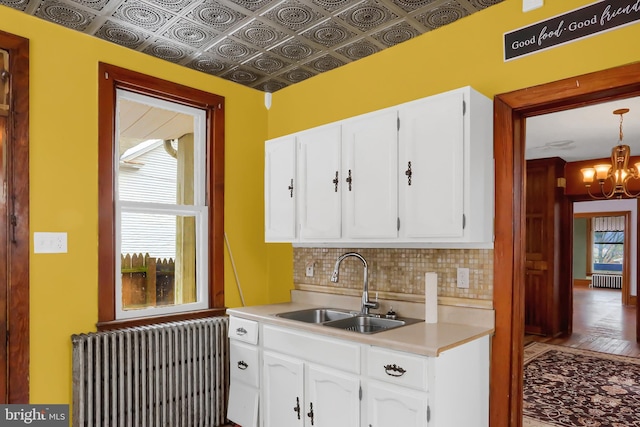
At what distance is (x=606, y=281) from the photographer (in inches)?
507

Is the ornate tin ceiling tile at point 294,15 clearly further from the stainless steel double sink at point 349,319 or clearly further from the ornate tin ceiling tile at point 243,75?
the stainless steel double sink at point 349,319

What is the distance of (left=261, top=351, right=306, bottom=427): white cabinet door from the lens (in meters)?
2.51

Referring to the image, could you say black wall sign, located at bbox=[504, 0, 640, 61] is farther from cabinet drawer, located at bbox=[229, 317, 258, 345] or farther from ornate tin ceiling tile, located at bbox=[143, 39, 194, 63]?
cabinet drawer, located at bbox=[229, 317, 258, 345]

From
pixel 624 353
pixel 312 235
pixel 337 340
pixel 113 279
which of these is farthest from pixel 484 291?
pixel 624 353

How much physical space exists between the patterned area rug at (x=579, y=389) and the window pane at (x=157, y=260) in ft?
9.02

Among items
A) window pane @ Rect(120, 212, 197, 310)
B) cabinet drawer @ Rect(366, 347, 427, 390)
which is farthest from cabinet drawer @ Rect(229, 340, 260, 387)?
cabinet drawer @ Rect(366, 347, 427, 390)

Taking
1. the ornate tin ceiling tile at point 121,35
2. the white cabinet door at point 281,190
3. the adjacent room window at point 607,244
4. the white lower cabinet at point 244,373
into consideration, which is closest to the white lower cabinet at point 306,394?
the white lower cabinet at point 244,373

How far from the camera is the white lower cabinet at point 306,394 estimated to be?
2244 millimetres

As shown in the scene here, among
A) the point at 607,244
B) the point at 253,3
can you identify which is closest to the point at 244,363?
the point at 253,3

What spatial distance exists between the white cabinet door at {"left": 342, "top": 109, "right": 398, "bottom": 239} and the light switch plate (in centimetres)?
171

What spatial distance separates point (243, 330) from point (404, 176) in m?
1.49

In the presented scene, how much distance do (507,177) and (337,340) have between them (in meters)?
1.27

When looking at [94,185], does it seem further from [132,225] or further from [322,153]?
[322,153]

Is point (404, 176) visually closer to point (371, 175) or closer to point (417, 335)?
point (371, 175)
